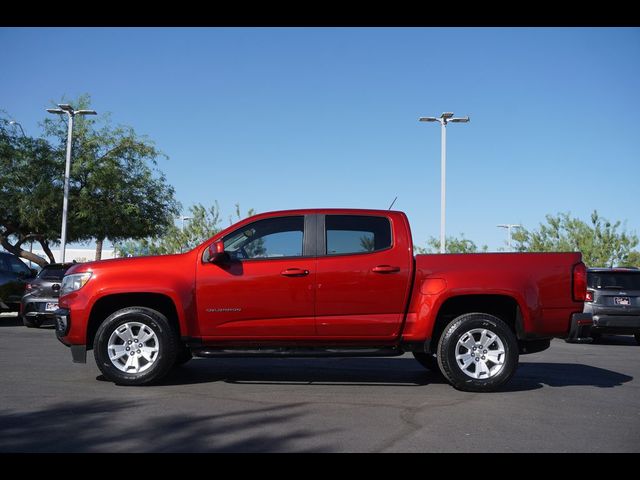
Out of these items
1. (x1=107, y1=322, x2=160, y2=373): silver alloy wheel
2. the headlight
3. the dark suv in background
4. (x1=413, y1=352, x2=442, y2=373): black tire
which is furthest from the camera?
the dark suv in background

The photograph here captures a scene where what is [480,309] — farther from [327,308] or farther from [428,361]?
[327,308]

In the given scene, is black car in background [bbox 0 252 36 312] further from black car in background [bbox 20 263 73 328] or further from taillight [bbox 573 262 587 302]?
taillight [bbox 573 262 587 302]

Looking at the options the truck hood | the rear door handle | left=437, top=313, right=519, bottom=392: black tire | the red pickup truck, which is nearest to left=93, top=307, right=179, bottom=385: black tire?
the red pickup truck

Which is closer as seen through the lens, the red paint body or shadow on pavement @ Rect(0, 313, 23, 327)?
the red paint body

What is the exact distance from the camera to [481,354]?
711cm

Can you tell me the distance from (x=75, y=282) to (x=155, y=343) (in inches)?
44.7

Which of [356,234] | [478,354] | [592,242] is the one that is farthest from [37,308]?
[592,242]

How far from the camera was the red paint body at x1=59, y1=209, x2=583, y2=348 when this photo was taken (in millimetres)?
A: 7086

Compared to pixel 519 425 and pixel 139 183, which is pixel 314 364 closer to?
pixel 519 425

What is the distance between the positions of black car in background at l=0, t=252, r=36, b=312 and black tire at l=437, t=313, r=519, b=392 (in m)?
11.6

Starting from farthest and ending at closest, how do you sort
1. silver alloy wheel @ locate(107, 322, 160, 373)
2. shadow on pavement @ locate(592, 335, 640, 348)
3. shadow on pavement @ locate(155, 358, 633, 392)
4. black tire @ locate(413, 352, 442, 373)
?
shadow on pavement @ locate(592, 335, 640, 348) → black tire @ locate(413, 352, 442, 373) → shadow on pavement @ locate(155, 358, 633, 392) → silver alloy wheel @ locate(107, 322, 160, 373)

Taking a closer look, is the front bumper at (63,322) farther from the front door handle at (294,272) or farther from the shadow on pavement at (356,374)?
the front door handle at (294,272)
